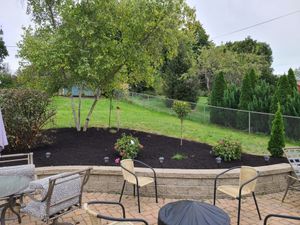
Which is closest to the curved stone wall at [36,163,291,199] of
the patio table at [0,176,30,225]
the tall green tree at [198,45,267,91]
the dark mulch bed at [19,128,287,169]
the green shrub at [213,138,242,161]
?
the dark mulch bed at [19,128,287,169]

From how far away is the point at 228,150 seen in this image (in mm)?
5848

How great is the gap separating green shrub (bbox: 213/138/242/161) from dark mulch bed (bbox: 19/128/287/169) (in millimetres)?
127

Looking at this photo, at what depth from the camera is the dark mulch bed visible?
5715 millimetres

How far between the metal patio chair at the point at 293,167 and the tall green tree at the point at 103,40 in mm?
4408

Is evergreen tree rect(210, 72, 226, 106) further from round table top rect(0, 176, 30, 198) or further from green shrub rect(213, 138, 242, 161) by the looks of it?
round table top rect(0, 176, 30, 198)

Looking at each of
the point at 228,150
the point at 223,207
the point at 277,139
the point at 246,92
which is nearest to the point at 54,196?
the point at 223,207

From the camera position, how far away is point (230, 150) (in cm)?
584

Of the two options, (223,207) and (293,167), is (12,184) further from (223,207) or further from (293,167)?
(293,167)

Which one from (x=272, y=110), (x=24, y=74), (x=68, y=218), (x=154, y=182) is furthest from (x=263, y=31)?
(x=68, y=218)

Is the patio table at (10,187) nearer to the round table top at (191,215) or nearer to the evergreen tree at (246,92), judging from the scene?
the round table top at (191,215)

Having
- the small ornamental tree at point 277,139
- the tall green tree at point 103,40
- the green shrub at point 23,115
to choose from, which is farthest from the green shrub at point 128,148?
the small ornamental tree at point 277,139

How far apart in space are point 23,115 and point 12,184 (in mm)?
3076

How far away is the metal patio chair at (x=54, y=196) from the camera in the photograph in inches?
132

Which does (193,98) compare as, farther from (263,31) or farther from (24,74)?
(24,74)
